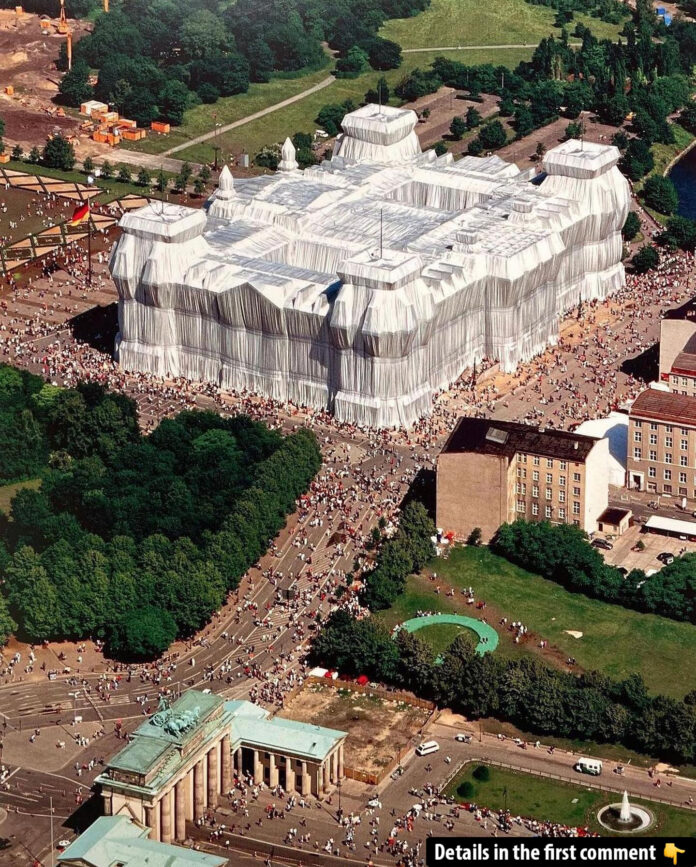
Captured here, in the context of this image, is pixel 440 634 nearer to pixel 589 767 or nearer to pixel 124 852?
pixel 589 767

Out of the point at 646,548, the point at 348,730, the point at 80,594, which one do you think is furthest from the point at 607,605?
the point at 80,594

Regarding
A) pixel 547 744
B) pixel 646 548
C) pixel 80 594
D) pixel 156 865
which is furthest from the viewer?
pixel 646 548

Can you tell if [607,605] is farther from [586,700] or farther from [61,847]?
[61,847]

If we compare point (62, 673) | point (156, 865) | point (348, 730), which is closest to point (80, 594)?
point (62, 673)

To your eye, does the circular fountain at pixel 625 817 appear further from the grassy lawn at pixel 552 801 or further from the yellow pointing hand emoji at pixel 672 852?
the yellow pointing hand emoji at pixel 672 852

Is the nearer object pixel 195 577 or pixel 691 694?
pixel 691 694

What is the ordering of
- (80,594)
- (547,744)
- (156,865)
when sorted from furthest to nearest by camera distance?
(80,594), (547,744), (156,865)

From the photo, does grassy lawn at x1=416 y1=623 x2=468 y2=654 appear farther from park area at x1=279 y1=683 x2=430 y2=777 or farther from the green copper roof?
the green copper roof
